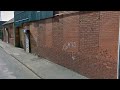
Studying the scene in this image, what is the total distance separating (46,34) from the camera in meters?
16.8

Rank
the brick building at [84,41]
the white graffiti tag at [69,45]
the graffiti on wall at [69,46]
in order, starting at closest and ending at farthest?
the brick building at [84,41] < the graffiti on wall at [69,46] < the white graffiti tag at [69,45]

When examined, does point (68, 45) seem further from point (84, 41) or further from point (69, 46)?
point (84, 41)

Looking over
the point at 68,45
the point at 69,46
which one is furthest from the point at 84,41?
the point at 68,45

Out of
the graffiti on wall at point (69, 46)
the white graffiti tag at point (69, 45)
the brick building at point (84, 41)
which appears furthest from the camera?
the white graffiti tag at point (69, 45)

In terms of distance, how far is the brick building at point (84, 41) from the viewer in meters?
8.99

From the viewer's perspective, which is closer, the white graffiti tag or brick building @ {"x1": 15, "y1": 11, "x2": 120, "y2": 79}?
brick building @ {"x1": 15, "y1": 11, "x2": 120, "y2": 79}

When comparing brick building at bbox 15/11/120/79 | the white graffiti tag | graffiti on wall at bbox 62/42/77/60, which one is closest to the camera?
brick building at bbox 15/11/120/79

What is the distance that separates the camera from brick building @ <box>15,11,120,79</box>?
899 centimetres

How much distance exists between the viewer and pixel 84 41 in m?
11.1

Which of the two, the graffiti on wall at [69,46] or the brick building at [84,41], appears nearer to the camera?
the brick building at [84,41]

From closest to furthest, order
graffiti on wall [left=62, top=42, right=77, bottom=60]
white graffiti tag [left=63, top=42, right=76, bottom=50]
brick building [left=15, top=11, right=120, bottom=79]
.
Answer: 1. brick building [left=15, top=11, right=120, bottom=79]
2. graffiti on wall [left=62, top=42, right=77, bottom=60]
3. white graffiti tag [left=63, top=42, right=76, bottom=50]

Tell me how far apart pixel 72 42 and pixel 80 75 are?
218 cm
